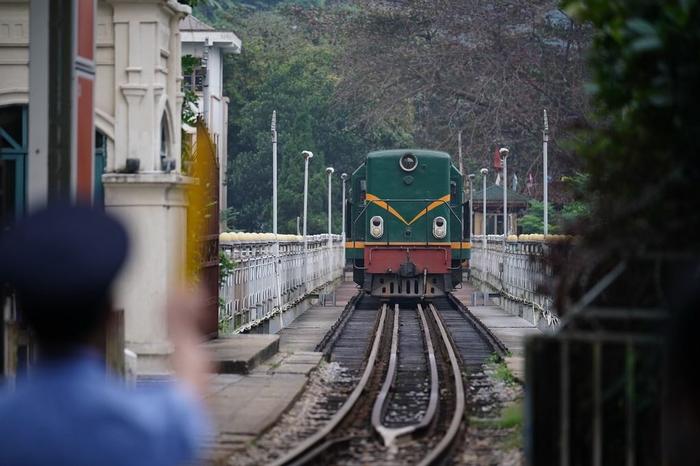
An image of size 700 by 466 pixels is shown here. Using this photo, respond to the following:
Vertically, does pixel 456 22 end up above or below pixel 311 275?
above

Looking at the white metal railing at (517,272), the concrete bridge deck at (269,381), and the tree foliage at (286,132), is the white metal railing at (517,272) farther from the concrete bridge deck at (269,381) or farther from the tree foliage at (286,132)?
the tree foliage at (286,132)

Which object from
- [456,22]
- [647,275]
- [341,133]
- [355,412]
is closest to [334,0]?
[341,133]

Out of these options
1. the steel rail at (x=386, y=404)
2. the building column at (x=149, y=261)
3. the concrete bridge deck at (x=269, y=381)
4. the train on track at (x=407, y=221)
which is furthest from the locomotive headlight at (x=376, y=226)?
the building column at (x=149, y=261)

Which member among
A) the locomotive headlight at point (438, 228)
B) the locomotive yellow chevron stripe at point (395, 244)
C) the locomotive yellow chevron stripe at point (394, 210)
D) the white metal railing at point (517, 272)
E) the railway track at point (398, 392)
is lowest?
the railway track at point (398, 392)

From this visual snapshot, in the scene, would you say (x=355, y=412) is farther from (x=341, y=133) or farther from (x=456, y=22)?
(x=341, y=133)

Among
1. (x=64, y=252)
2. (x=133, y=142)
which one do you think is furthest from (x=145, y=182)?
(x=64, y=252)

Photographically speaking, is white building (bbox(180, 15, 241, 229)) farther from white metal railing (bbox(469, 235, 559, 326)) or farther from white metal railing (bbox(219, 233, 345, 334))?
white metal railing (bbox(219, 233, 345, 334))

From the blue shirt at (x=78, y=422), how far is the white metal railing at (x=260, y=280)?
54.8 feet

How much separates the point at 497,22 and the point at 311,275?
1572 centimetres

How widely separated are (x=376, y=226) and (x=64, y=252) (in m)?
29.1

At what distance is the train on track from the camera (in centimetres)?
3219

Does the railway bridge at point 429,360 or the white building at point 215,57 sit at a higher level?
the white building at point 215,57

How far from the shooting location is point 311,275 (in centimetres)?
3847

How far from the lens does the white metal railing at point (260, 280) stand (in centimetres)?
2098
